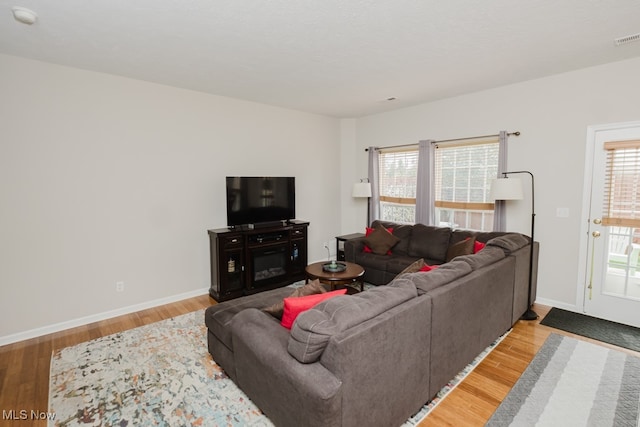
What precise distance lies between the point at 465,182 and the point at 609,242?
178 cm

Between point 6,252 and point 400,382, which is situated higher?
point 6,252

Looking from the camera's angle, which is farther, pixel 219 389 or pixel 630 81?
pixel 630 81

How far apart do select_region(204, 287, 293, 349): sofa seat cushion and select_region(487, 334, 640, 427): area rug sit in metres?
1.84

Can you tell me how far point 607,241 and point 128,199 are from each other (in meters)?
5.60

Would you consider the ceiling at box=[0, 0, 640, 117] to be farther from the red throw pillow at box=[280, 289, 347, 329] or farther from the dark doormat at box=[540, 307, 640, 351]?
the dark doormat at box=[540, 307, 640, 351]

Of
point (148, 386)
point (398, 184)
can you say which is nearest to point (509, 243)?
point (398, 184)

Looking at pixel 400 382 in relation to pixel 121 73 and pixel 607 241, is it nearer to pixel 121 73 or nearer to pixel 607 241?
pixel 607 241

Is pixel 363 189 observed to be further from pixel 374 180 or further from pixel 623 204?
pixel 623 204

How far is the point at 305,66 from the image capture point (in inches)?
133

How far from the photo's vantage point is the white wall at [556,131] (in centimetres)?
347

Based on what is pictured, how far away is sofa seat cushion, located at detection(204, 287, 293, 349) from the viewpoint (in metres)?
2.50

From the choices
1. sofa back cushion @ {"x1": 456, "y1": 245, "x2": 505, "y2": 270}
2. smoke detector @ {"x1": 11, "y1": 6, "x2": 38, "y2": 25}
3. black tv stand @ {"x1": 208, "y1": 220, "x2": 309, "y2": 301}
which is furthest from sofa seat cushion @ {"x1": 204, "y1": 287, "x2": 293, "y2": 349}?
smoke detector @ {"x1": 11, "y1": 6, "x2": 38, "y2": 25}

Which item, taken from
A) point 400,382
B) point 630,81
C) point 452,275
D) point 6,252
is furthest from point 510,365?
point 6,252

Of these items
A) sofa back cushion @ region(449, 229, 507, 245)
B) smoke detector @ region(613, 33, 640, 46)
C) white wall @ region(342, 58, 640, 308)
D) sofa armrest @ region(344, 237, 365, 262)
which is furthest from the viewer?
sofa armrest @ region(344, 237, 365, 262)
